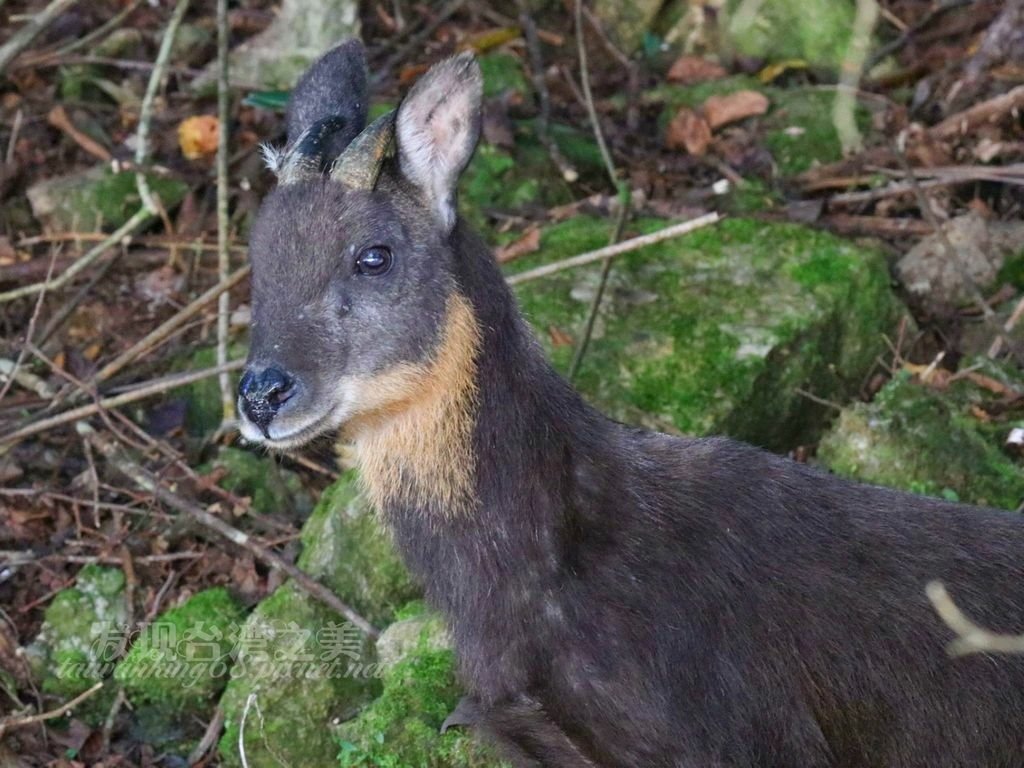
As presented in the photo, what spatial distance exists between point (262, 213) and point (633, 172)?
4.25m

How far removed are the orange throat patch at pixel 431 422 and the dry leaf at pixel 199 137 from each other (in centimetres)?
473

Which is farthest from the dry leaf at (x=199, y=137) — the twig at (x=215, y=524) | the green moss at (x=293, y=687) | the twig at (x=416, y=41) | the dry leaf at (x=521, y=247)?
the green moss at (x=293, y=687)

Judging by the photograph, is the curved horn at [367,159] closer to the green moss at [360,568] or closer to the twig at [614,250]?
the green moss at [360,568]

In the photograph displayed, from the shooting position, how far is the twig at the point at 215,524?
19.9 ft

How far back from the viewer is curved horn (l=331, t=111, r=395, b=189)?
4.57 meters

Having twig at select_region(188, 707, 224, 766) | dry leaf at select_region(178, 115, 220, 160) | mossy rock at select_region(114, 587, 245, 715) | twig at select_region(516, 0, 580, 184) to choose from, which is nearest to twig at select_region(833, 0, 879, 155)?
twig at select_region(516, 0, 580, 184)

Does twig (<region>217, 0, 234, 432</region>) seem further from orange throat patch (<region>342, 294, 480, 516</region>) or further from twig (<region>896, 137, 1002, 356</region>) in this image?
twig (<region>896, 137, 1002, 356</region>)

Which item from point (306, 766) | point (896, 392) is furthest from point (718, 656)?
point (896, 392)

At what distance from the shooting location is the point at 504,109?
28.9 ft

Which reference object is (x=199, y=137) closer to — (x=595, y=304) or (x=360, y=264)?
(x=595, y=304)

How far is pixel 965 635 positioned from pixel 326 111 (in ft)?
9.41

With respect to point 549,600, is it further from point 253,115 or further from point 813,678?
point 253,115

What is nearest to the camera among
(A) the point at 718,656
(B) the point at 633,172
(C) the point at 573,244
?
(A) the point at 718,656

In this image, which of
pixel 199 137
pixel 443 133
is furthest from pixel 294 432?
pixel 199 137
